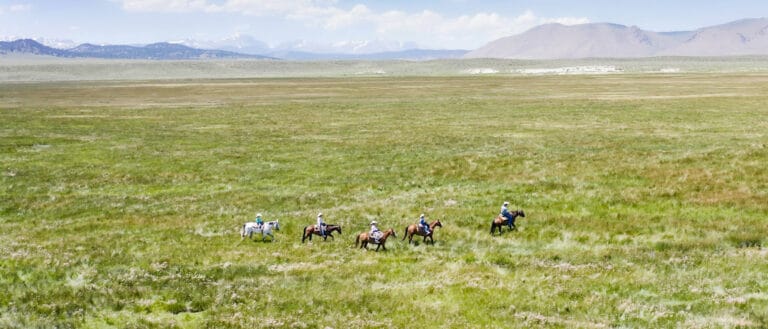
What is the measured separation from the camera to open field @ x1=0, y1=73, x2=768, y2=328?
15227mm

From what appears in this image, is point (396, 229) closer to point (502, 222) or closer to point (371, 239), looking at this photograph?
point (371, 239)

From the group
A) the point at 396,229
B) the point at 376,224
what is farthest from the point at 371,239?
the point at 396,229

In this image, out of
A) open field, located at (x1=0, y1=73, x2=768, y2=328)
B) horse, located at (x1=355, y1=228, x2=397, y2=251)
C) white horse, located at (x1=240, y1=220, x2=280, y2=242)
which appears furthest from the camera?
white horse, located at (x1=240, y1=220, x2=280, y2=242)

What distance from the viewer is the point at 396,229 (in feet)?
78.9

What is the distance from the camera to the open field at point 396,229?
15227 millimetres

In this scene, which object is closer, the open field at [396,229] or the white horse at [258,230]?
the open field at [396,229]

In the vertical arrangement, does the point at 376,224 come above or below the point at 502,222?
above

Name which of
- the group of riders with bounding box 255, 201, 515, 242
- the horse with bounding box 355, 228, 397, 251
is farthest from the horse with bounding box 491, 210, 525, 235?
the horse with bounding box 355, 228, 397, 251

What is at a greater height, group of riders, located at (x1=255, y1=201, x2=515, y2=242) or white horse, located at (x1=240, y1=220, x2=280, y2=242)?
group of riders, located at (x1=255, y1=201, x2=515, y2=242)

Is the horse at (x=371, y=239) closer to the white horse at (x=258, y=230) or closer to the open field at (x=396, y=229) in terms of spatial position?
the open field at (x=396, y=229)

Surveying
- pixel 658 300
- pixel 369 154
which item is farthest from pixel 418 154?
pixel 658 300

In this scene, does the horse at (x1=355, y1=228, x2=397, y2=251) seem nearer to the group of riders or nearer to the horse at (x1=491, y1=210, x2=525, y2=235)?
the group of riders

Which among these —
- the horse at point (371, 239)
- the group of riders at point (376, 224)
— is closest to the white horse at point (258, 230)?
the group of riders at point (376, 224)

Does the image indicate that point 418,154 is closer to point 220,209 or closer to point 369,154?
point 369,154
